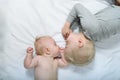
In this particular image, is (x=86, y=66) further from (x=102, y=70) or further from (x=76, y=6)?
(x=76, y=6)

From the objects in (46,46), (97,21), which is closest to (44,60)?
(46,46)

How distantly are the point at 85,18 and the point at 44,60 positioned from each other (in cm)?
26

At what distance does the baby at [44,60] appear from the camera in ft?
3.70

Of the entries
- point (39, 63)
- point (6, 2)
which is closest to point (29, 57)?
point (39, 63)

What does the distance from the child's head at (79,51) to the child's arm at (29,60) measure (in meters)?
0.14

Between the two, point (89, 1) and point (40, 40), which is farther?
point (89, 1)

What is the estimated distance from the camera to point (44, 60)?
3.76 ft

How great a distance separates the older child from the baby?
2.3 inches

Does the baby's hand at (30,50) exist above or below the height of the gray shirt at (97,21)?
below

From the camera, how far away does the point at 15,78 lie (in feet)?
3.80

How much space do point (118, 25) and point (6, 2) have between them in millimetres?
546

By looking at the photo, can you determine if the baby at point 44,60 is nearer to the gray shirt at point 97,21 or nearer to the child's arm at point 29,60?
the child's arm at point 29,60

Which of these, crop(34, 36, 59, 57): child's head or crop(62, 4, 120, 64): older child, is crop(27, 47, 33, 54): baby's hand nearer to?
crop(34, 36, 59, 57): child's head

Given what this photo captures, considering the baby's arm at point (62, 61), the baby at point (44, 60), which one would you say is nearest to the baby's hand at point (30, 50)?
the baby at point (44, 60)
